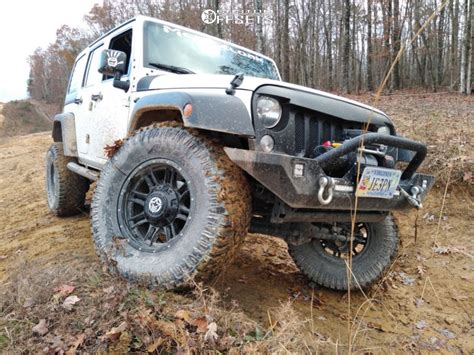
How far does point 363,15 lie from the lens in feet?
79.1

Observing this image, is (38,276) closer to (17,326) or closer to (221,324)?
(17,326)

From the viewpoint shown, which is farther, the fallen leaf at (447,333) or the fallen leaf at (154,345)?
the fallen leaf at (447,333)

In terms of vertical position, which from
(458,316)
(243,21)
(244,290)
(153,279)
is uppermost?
(243,21)

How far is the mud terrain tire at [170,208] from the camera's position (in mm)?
1937

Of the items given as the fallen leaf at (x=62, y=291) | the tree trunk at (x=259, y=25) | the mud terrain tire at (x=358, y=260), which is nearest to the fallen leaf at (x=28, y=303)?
the fallen leaf at (x=62, y=291)

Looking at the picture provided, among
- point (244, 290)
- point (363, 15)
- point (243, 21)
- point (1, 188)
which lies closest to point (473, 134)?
point (244, 290)

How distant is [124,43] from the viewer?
3473mm

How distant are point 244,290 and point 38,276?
4.49ft

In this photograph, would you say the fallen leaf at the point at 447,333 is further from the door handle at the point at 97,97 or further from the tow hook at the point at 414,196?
the door handle at the point at 97,97

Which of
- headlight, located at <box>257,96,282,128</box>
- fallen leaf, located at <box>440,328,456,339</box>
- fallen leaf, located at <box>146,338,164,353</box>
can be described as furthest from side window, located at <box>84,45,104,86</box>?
fallen leaf, located at <box>440,328,456,339</box>

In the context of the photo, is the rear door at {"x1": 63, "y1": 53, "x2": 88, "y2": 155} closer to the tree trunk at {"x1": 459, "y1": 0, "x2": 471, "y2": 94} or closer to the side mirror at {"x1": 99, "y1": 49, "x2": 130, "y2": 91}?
the side mirror at {"x1": 99, "y1": 49, "x2": 130, "y2": 91}

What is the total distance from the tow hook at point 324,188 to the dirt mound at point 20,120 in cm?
2597

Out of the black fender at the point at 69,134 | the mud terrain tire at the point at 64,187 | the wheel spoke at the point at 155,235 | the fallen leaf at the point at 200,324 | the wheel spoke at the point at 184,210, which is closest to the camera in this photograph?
the fallen leaf at the point at 200,324

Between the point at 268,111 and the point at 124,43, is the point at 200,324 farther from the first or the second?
the point at 124,43
